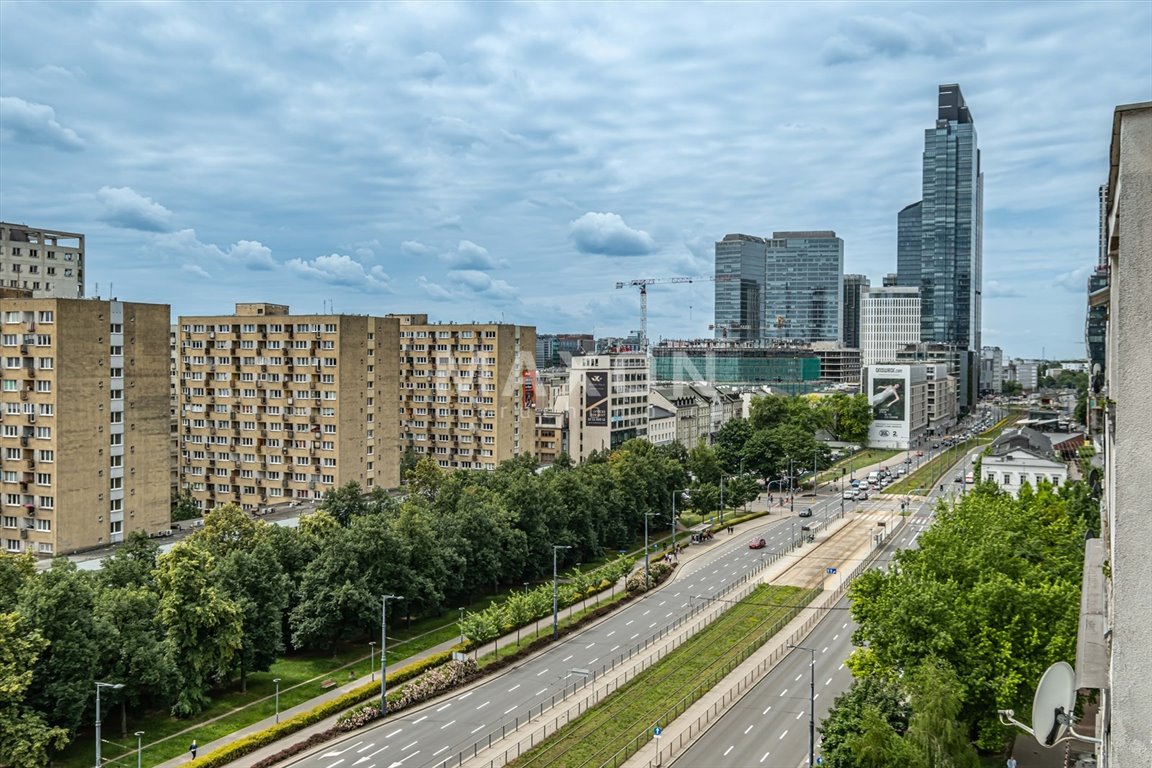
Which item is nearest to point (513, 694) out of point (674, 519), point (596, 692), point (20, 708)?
point (596, 692)

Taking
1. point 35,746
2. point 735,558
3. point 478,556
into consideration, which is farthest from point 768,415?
Result: point 35,746

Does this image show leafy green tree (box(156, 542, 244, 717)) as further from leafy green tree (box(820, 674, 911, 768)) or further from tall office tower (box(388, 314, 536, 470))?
tall office tower (box(388, 314, 536, 470))

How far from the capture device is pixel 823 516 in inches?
3927

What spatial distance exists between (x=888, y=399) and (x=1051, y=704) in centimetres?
15742

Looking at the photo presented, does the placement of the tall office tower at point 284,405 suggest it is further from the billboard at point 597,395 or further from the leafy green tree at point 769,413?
the leafy green tree at point 769,413

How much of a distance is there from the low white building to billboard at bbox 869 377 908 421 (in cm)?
6610

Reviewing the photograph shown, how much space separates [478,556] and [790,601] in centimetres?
2310

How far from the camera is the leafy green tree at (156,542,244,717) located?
4188cm

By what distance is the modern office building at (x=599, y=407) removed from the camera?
119312 millimetres

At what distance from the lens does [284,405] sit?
90125 millimetres

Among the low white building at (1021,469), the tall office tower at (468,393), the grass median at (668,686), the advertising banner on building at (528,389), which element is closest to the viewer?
the grass median at (668,686)

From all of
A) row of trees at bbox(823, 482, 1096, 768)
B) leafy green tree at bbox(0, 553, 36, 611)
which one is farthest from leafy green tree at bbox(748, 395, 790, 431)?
leafy green tree at bbox(0, 553, 36, 611)

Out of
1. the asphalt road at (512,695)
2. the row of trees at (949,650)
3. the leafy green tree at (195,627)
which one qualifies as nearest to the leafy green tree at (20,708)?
the leafy green tree at (195,627)

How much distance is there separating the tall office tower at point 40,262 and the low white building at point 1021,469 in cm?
11230
